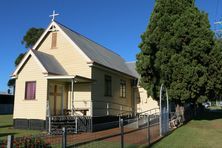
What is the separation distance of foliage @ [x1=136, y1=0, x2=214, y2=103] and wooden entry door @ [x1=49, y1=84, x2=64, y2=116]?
615 cm

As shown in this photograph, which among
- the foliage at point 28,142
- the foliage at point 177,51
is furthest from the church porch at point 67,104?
the foliage at point 28,142

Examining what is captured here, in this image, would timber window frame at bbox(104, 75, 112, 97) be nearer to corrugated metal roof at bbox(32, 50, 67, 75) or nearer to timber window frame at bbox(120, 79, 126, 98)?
timber window frame at bbox(120, 79, 126, 98)

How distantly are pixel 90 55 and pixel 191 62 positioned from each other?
23.2 ft

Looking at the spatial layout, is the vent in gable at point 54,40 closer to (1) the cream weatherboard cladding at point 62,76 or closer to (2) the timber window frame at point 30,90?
(1) the cream weatherboard cladding at point 62,76

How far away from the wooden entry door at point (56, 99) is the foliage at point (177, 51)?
6.15 m

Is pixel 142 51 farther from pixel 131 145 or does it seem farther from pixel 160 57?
pixel 131 145

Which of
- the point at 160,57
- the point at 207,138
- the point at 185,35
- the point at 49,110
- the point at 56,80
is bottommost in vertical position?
the point at 207,138

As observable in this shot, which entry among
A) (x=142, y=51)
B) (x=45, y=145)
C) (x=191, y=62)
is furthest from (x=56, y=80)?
(x=45, y=145)

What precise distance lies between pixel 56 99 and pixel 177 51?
30.0 ft

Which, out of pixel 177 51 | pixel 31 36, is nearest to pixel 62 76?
pixel 177 51

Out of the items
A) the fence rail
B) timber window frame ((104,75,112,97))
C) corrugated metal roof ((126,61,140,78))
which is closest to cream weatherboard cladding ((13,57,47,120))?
the fence rail

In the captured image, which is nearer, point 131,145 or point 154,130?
point 131,145

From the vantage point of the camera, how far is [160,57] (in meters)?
21.9

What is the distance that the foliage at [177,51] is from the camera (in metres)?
21.0
